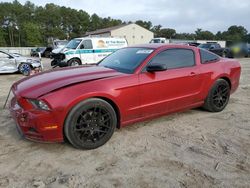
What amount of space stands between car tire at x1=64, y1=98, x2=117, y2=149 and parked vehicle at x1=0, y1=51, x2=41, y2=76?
9429 millimetres

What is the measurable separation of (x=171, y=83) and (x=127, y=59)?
901 mm

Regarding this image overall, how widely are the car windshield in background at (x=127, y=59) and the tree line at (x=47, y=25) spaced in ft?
212

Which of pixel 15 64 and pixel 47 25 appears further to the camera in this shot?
pixel 47 25

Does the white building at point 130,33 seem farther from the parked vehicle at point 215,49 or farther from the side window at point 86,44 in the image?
the side window at point 86,44

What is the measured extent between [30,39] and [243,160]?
67959 mm

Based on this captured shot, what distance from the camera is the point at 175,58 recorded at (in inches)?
180

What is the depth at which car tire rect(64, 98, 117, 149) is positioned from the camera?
3.40 m

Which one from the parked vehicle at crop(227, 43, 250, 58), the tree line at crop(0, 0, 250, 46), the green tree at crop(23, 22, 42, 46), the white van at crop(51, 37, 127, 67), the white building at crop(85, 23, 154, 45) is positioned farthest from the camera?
the tree line at crop(0, 0, 250, 46)

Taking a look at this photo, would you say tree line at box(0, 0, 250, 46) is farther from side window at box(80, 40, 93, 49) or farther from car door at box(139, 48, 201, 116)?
car door at box(139, 48, 201, 116)

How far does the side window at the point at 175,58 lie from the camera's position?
172 inches

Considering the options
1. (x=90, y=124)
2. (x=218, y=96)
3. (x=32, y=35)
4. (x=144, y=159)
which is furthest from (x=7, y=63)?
(x=32, y=35)

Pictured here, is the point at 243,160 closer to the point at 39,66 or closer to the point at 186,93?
the point at 186,93

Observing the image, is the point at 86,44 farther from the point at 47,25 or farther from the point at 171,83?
the point at 47,25

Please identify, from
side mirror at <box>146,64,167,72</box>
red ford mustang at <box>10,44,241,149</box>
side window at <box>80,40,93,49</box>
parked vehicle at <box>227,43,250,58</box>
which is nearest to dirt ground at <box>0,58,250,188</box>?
red ford mustang at <box>10,44,241,149</box>
